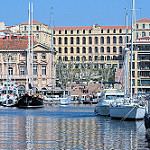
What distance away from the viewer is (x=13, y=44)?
135 meters

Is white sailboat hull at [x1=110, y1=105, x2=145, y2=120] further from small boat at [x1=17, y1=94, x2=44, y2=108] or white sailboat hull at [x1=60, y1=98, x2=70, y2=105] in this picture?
white sailboat hull at [x1=60, y1=98, x2=70, y2=105]

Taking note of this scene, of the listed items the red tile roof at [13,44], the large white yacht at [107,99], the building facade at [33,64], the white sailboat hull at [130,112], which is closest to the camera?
the white sailboat hull at [130,112]

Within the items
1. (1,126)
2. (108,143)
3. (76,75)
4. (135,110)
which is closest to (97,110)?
(135,110)

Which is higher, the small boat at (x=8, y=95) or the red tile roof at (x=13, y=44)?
the red tile roof at (x=13, y=44)

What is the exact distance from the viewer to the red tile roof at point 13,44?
438 feet

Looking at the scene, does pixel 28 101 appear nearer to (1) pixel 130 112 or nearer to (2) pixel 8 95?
(2) pixel 8 95

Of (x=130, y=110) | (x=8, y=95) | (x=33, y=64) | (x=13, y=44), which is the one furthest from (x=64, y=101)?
(x=130, y=110)

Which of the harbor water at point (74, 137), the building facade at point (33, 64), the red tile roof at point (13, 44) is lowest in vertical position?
the harbor water at point (74, 137)

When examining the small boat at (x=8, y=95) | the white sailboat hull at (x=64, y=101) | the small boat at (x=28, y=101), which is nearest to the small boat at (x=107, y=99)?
the small boat at (x=28, y=101)

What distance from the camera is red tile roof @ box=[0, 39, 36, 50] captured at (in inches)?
5261

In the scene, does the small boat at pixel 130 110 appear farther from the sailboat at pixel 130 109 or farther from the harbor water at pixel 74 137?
the harbor water at pixel 74 137

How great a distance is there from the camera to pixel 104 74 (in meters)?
160

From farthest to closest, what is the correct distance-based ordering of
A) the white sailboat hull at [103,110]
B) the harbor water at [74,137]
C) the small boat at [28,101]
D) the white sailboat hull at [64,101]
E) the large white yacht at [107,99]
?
the white sailboat hull at [64,101]
the small boat at [28,101]
the white sailboat hull at [103,110]
the large white yacht at [107,99]
the harbor water at [74,137]

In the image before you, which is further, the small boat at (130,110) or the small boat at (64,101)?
the small boat at (64,101)
